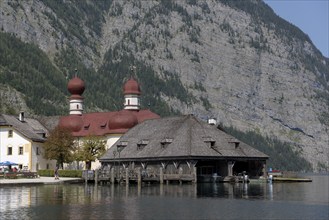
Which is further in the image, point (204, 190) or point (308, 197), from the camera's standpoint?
point (204, 190)

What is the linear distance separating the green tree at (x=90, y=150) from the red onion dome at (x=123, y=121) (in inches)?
197

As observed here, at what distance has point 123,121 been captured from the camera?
130 m

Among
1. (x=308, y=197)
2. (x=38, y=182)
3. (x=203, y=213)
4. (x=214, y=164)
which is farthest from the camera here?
(x=214, y=164)

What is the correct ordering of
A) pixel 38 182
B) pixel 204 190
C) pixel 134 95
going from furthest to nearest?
pixel 134 95
pixel 38 182
pixel 204 190

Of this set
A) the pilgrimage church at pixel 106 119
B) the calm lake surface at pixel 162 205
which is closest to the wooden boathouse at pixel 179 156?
the pilgrimage church at pixel 106 119

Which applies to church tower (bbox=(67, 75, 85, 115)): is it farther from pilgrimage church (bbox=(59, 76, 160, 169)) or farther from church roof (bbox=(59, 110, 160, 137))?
church roof (bbox=(59, 110, 160, 137))

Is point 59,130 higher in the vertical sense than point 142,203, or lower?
higher

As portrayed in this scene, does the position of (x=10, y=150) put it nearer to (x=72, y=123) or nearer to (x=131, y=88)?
(x=72, y=123)

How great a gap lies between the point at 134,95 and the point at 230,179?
45.7 m

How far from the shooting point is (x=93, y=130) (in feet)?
445

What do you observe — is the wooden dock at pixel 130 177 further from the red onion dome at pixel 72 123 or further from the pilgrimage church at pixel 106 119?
the red onion dome at pixel 72 123

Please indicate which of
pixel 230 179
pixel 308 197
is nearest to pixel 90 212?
pixel 308 197

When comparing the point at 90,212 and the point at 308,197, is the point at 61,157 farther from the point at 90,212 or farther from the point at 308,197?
the point at 90,212

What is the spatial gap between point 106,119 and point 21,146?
19.0 metres
